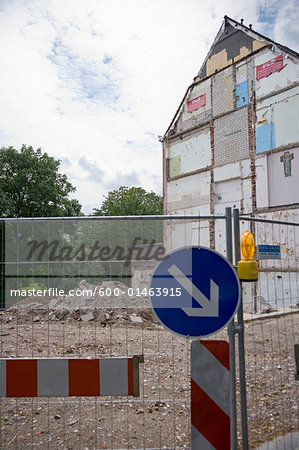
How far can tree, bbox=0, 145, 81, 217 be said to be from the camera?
29.4 m

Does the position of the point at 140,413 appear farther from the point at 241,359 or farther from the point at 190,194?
the point at 190,194

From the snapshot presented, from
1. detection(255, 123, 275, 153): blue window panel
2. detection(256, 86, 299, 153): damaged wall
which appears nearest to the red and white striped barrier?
detection(256, 86, 299, 153): damaged wall

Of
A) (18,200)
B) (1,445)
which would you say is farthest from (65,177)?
(1,445)

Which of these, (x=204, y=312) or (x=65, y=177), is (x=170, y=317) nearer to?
(x=204, y=312)

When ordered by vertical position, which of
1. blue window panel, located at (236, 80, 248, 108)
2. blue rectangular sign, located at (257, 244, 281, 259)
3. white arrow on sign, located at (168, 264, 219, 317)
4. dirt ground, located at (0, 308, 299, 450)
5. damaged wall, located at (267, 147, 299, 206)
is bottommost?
dirt ground, located at (0, 308, 299, 450)

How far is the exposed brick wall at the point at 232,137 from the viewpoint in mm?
18375

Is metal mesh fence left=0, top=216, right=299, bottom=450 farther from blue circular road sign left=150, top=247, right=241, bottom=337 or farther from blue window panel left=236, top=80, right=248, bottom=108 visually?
blue window panel left=236, top=80, right=248, bottom=108

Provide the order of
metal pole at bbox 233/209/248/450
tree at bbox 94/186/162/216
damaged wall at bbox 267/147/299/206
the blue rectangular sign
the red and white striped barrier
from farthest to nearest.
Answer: tree at bbox 94/186/162/216 → damaged wall at bbox 267/147/299/206 → the blue rectangular sign → metal pole at bbox 233/209/248/450 → the red and white striped barrier

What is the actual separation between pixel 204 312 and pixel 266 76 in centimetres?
1661

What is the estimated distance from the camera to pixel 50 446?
13.2 ft

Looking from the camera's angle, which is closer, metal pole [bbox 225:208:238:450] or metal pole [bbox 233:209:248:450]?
metal pole [bbox 225:208:238:450]

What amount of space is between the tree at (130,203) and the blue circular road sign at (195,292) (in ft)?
146

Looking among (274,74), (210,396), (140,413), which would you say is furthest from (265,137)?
(210,396)

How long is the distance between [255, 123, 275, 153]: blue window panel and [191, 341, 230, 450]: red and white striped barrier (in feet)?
50.5
